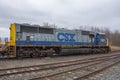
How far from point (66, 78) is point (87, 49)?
16.7m

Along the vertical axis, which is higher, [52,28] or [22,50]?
[52,28]

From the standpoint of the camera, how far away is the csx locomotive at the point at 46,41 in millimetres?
16891

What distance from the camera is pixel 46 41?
63.4 feet

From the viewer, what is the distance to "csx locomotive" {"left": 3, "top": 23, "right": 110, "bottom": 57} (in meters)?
16.9

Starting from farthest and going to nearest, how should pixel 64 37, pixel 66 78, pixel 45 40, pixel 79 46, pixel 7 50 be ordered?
pixel 79 46 < pixel 64 37 < pixel 45 40 < pixel 7 50 < pixel 66 78

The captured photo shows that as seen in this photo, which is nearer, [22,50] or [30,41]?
[22,50]

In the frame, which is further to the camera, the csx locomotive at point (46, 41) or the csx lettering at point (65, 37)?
the csx lettering at point (65, 37)

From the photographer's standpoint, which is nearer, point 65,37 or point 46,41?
point 46,41

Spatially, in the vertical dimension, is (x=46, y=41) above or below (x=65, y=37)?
below

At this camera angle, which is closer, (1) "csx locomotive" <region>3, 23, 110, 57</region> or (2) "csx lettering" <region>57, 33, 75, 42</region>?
(1) "csx locomotive" <region>3, 23, 110, 57</region>

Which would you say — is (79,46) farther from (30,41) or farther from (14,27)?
(14,27)

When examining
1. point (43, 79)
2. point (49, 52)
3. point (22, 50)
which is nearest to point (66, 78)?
point (43, 79)

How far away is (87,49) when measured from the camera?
24328 millimetres

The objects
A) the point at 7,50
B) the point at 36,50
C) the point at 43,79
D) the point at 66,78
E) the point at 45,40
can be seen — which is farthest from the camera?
the point at 45,40
